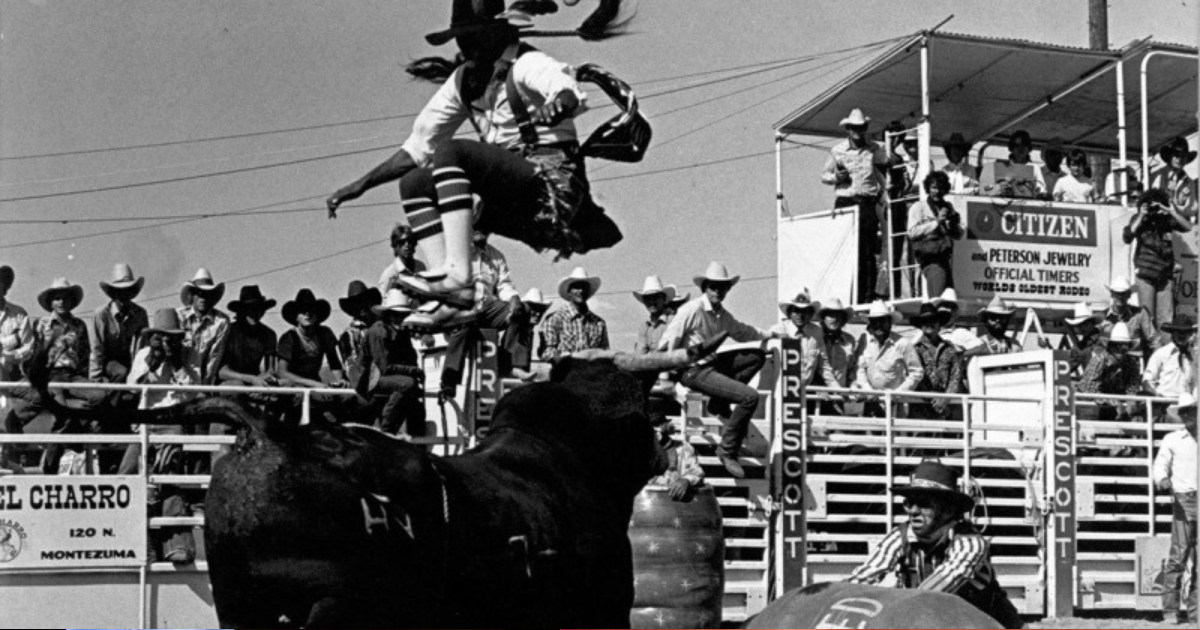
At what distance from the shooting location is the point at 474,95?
889 cm

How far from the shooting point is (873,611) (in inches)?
258

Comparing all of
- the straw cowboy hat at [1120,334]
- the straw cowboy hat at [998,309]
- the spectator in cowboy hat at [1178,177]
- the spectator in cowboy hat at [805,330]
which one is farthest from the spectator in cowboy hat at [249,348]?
the spectator in cowboy hat at [1178,177]

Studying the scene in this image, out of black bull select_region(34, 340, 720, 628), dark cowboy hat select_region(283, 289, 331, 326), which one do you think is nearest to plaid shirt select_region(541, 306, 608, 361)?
dark cowboy hat select_region(283, 289, 331, 326)

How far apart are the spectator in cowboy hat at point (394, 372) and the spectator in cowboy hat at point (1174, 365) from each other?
7.66m

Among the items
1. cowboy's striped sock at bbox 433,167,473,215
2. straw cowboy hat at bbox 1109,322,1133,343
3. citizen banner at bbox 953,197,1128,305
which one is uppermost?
citizen banner at bbox 953,197,1128,305

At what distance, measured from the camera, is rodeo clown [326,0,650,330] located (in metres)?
8.64

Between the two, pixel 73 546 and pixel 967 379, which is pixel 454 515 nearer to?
pixel 73 546

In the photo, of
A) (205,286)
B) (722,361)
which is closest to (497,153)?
(205,286)

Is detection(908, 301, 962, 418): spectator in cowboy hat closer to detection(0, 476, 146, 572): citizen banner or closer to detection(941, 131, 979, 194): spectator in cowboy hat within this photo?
detection(941, 131, 979, 194): spectator in cowboy hat

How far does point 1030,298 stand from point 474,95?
36.1 ft

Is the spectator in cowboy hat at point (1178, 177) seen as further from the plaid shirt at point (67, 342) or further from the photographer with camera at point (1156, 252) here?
the plaid shirt at point (67, 342)

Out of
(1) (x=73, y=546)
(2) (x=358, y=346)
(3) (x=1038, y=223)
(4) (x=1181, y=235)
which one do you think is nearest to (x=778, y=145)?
(3) (x=1038, y=223)

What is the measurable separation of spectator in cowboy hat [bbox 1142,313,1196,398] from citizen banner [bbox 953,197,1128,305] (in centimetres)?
221

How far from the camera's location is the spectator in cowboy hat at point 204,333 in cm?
1181
